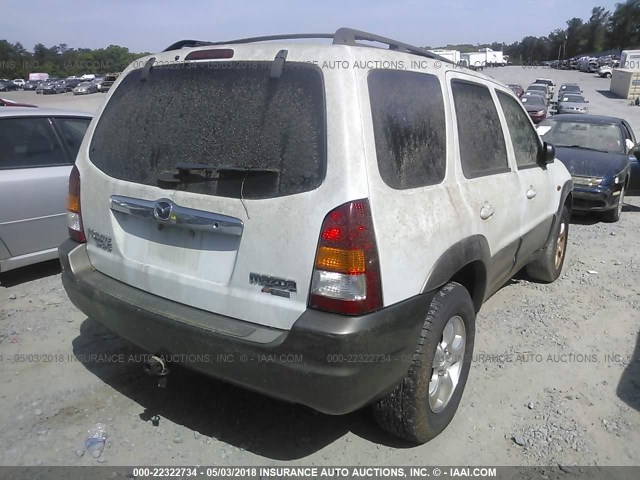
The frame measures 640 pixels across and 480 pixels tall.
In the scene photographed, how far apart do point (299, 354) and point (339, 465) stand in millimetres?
850

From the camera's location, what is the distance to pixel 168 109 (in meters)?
2.55

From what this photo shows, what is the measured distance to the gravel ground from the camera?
2.70m

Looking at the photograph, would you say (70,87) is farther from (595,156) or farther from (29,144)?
(595,156)

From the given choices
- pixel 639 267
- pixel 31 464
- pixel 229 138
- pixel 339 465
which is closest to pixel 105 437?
pixel 31 464

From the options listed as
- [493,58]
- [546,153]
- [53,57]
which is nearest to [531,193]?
[546,153]

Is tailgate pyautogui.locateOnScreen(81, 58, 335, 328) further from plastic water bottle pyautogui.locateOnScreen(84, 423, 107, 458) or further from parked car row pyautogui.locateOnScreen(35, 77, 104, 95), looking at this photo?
parked car row pyautogui.locateOnScreen(35, 77, 104, 95)

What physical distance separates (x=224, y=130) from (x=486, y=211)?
1597mm

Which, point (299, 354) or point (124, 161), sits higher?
point (124, 161)

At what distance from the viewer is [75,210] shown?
2922mm

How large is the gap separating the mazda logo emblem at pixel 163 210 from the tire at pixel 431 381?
1308mm

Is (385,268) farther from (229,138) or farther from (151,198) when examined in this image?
(151,198)

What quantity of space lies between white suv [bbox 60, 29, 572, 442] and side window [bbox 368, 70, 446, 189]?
0.03 ft

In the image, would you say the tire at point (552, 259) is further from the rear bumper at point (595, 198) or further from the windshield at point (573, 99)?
the windshield at point (573, 99)

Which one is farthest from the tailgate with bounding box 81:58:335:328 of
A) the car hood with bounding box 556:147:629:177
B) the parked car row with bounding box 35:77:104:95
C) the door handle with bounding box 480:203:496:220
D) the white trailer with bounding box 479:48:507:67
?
the white trailer with bounding box 479:48:507:67
